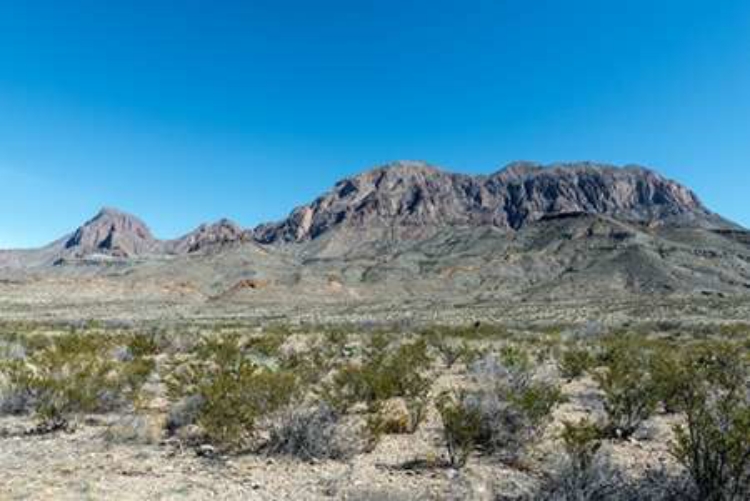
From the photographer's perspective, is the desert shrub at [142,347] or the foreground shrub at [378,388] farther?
the desert shrub at [142,347]

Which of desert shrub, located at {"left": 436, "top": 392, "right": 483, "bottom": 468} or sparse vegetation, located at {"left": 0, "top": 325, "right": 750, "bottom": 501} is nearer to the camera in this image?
sparse vegetation, located at {"left": 0, "top": 325, "right": 750, "bottom": 501}

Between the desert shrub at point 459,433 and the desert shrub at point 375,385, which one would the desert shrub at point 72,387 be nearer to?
the desert shrub at point 375,385

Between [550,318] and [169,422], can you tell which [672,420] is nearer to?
[169,422]

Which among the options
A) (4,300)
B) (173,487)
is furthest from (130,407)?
(4,300)

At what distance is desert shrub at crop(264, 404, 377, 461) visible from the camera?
8.32m

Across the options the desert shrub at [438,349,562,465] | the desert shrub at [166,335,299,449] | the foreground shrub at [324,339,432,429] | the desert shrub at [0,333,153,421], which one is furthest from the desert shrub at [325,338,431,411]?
the desert shrub at [0,333,153,421]

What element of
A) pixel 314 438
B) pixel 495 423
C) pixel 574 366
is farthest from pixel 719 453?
pixel 574 366

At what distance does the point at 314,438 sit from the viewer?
838 centimetres

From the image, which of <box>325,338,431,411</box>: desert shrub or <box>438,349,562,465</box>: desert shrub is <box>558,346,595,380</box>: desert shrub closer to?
<box>325,338,431,411</box>: desert shrub

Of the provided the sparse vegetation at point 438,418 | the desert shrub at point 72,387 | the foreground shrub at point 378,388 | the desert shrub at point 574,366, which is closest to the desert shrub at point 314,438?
A: the sparse vegetation at point 438,418

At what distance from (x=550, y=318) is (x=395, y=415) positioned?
40.1 meters

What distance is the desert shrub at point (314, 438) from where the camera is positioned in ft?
27.3

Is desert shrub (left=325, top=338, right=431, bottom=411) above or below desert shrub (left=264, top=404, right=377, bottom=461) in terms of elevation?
above

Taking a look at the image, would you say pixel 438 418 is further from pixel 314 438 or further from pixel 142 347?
pixel 142 347
